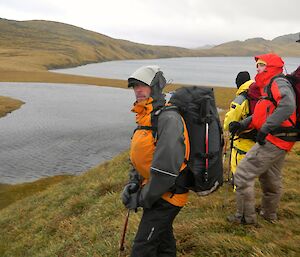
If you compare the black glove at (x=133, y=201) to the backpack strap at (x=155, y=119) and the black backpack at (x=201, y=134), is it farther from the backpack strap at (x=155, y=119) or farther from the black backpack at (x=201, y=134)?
the backpack strap at (x=155, y=119)

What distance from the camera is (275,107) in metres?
7.49

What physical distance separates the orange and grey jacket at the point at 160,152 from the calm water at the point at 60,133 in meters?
24.7

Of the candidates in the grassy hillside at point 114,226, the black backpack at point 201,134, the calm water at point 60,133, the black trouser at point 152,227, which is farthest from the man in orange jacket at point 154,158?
the calm water at point 60,133

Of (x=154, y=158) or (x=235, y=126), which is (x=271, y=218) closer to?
(x=235, y=126)

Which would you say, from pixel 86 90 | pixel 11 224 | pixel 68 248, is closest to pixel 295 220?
pixel 68 248

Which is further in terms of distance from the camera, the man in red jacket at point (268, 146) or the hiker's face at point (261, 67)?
the hiker's face at point (261, 67)

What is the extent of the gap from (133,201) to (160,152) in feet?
3.65

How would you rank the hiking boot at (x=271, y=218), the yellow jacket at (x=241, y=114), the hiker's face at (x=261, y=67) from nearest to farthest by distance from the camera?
the hiker's face at (x=261, y=67)
the hiking boot at (x=271, y=218)
the yellow jacket at (x=241, y=114)

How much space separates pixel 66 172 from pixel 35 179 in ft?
8.74

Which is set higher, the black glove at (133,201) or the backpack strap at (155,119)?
the backpack strap at (155,119)

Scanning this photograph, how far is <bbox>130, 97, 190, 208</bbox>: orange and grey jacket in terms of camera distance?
5.27 m

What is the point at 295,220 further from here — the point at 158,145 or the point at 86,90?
the point at 86,90

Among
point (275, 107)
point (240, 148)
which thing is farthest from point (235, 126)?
point (275, 107)

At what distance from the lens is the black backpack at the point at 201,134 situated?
561 centimetres
